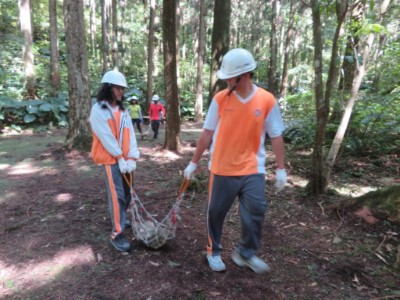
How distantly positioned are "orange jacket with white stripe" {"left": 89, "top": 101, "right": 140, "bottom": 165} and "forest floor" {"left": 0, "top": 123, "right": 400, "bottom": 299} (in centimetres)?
110

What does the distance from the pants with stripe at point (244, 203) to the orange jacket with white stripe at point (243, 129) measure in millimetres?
84

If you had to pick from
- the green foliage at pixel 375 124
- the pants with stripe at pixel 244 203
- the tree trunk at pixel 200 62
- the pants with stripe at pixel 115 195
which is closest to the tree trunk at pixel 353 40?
the green foliage at pixel 375 124

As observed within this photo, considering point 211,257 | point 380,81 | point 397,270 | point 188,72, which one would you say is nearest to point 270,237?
point 211,257

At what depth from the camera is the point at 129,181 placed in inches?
146

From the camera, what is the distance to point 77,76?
324 inches

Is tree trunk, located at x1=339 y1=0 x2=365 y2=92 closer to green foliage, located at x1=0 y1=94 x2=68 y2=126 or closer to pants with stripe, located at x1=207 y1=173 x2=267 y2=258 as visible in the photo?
pants with stripe, located at x1=207 y1=173 x2=267 y2=258

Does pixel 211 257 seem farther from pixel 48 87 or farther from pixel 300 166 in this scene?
pixel 48 87

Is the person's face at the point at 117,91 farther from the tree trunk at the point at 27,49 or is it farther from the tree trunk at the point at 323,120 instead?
the tree trunk at the point at 27,49

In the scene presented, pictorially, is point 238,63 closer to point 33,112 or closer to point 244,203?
point 244,203

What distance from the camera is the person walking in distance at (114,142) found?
10.8 ft

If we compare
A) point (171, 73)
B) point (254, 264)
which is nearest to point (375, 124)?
point (171, 73)

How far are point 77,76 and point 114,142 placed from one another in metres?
5.77

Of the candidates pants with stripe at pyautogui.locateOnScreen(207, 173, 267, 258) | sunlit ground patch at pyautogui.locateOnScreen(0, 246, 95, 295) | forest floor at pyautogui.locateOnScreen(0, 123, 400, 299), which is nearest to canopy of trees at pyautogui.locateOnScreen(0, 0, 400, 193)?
forest floor at pyautogui.locateOnScreen(0, 123, 400, 299)

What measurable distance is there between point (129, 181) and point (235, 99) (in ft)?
5.62
